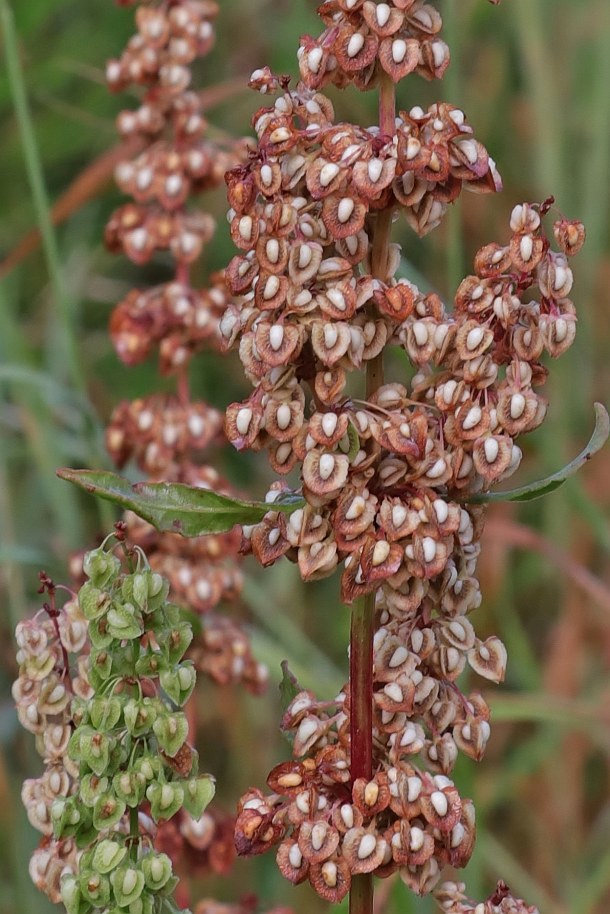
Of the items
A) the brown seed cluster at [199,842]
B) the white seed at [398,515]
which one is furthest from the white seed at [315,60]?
the brown seed cluster at [199,842]

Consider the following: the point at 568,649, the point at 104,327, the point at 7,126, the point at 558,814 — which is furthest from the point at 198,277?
the point at 558,814

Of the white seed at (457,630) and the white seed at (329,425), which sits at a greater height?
the white seed at (329,425)

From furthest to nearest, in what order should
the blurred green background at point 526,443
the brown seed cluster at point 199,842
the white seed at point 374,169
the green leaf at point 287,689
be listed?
the blurred green background at point 526,443 < the brown seed cluster at point 199,842 < the green leaf at point 287,689 < the white seed at point 374,169

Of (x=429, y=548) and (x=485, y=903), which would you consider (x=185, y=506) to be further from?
(x=485, y=903)

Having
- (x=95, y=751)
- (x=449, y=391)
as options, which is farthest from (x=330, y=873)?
(x=449, y=391)

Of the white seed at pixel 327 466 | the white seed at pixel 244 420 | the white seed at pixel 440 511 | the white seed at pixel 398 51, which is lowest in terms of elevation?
the white seed at pixel 440 511

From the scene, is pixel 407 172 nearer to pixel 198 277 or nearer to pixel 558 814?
pixel 558 814

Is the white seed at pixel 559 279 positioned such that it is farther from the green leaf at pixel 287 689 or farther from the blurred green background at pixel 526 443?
the blurred green background at pixel 526 443
